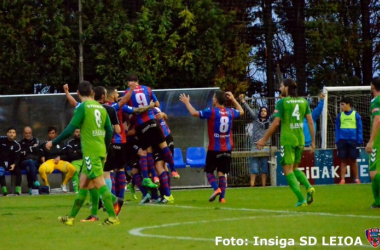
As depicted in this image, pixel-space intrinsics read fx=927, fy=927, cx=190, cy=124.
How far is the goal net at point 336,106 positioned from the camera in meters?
26.1

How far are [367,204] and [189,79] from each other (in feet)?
74.7

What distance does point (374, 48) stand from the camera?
4150cm

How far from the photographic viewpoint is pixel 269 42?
40531 millimetres

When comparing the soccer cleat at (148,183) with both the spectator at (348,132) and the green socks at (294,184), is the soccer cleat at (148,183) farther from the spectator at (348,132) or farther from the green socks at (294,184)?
the spectator at (348,132)

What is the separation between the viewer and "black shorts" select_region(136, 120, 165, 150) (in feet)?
52.4

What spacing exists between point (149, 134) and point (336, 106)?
11.7 m

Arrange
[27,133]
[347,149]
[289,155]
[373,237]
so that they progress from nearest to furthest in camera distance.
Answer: [373,237]
[289,155]
[347,149]
[27,133]

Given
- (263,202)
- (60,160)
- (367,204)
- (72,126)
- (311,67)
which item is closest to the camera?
(72,126)

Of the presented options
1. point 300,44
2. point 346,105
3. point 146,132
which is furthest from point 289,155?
point 300,44

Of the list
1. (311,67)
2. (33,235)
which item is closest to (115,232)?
(33,235)

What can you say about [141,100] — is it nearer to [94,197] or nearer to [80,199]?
[94,197]

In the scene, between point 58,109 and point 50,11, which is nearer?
point 58,109

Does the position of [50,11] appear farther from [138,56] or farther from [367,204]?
[367,204]

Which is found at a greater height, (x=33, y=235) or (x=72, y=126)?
(x=72, y=126)
